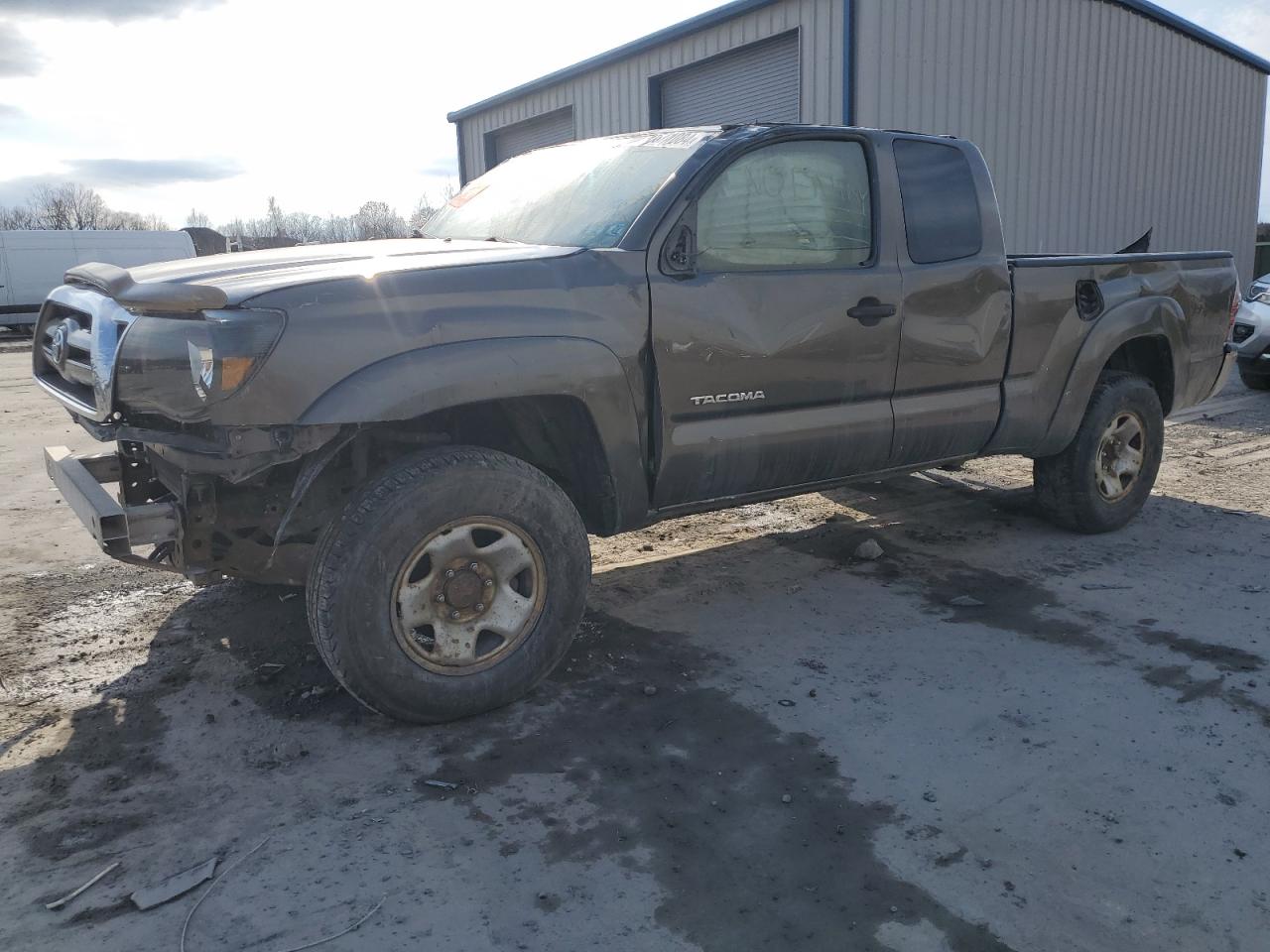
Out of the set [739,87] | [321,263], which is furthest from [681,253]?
[739,87]

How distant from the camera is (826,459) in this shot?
423cm

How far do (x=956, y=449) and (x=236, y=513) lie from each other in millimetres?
3123

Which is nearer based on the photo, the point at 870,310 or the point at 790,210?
the point at 790,210

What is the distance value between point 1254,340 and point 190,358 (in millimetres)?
11021

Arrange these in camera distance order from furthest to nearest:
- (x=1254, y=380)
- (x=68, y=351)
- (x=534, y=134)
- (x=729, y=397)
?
(x=534, y=134) < (x=1254, y=380) < (x=729, y=397) < (x=68, y=351)

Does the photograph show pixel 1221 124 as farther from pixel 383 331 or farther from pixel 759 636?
pixel 383 331

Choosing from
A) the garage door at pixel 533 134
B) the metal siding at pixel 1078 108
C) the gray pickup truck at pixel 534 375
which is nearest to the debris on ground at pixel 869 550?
the gray pickup truck at pixel 534 375

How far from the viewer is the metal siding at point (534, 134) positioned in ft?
53.8

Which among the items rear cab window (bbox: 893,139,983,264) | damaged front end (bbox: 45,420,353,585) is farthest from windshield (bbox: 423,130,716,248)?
damaged front end (bbox: 45,420,353,585)

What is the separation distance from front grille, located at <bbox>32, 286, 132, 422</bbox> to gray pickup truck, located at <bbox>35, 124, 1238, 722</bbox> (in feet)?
0.05

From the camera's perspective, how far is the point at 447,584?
3.32 metres

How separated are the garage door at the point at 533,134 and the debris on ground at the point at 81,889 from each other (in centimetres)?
1446

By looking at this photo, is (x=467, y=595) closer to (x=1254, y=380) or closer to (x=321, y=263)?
(x=321, y=263)

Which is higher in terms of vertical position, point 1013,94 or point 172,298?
point 1013,94
